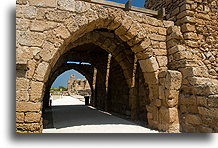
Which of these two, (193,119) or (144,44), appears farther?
(144,44)

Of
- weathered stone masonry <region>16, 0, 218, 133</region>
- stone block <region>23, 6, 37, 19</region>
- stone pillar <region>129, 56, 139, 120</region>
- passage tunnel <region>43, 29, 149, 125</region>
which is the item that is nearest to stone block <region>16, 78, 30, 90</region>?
weathered stone masonry <region>16, 0, 218, 133</region>

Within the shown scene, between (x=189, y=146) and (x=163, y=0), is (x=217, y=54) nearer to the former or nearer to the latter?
(x=163, y=0)

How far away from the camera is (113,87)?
8102mm

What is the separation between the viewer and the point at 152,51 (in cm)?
393

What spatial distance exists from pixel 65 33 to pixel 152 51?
2.06m

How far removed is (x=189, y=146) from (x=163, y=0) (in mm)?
4268

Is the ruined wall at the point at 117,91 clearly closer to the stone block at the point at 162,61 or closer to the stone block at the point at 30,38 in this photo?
the stone block at the point at 162,61

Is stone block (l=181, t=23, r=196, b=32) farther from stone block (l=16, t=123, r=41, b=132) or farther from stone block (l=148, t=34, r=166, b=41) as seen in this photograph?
stone block (l=16, t=123, r=41, b=132)

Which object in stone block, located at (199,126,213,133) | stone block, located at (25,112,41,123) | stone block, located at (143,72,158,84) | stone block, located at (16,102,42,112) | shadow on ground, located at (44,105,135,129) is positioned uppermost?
stone block, located at (143,72,158,84)

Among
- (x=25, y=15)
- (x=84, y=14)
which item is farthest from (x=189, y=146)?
(x=25, y=15)

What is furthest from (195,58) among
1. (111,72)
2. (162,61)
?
(111,72)

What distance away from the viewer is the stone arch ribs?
2.88 meters

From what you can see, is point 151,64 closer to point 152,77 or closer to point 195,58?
point 152,77

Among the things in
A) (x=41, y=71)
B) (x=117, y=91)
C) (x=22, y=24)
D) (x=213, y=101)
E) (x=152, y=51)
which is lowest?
(x=117, y=91)
